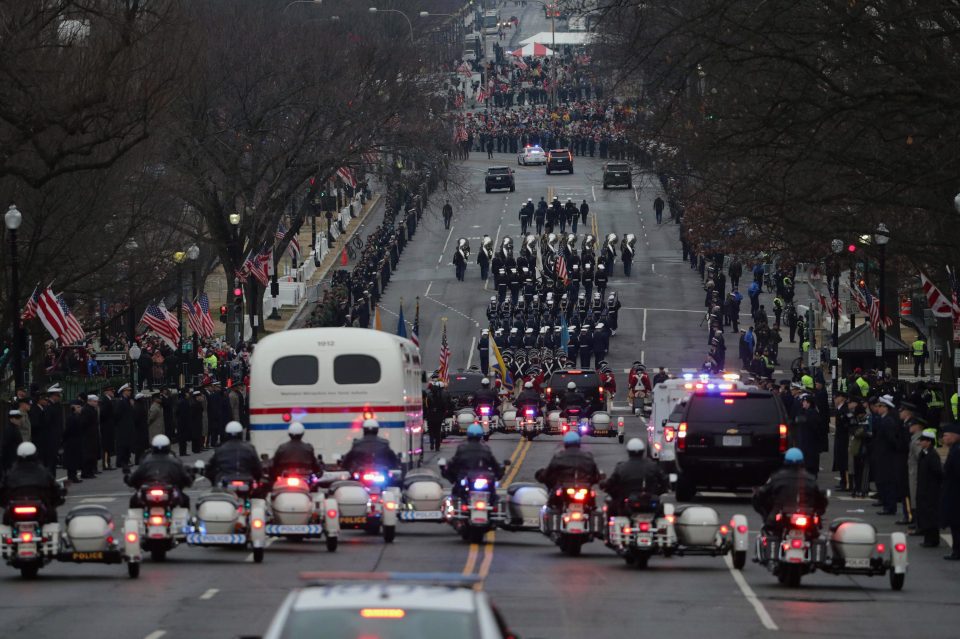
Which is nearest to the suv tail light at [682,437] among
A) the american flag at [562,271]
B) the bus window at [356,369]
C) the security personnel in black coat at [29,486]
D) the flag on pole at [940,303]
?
the bus window at [356,369]

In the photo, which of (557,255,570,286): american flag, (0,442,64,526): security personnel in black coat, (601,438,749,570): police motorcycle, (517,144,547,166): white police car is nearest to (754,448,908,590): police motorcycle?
(601,438,749,570): police motorcycle

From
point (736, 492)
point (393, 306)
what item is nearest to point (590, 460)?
point (736, 492)

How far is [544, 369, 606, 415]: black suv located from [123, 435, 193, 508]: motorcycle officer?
1189 inches

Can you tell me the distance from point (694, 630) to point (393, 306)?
214ft

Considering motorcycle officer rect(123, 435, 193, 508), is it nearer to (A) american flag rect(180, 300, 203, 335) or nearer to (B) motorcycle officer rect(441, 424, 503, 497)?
(B) motorcycle officer rect(441, 424, 503, 497)

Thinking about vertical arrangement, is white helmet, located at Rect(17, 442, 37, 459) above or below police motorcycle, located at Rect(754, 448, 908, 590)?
above

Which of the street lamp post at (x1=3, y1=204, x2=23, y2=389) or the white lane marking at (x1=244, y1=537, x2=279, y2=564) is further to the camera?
the street lamp post at (x1=3, y1=204, x2=23, y2=389)

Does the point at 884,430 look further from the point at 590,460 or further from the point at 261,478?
the point at 261,478

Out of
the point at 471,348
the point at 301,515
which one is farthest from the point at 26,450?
the point at 471,348

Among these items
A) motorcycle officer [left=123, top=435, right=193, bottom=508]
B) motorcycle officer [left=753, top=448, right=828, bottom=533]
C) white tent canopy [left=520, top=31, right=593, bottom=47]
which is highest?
white tent canopy [left=520, top=31, right=593, bottom=47]

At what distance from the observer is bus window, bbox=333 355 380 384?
30516mm

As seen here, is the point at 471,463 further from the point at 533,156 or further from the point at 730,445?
the point at 533,156

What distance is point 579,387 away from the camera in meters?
52.4

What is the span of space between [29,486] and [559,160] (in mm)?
105639
